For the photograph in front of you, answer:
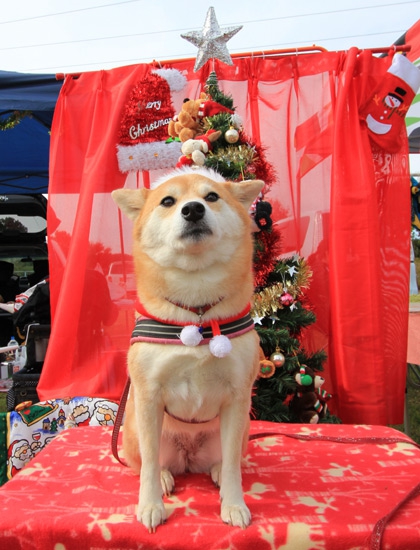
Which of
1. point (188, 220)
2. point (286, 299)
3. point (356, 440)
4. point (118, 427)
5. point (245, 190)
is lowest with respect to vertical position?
point (356, 440)

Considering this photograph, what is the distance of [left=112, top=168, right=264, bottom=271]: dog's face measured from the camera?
118cm

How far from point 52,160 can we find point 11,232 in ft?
7.51

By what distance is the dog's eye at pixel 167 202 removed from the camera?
128cm

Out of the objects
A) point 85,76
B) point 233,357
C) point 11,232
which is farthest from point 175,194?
point 11,232

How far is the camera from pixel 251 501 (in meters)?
1.28

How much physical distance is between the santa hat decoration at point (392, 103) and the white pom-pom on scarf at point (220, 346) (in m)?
2.17

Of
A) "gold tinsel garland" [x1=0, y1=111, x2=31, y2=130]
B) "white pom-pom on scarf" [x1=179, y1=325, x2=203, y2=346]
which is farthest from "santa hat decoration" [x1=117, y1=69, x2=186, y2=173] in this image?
"white pom-pom on scarf" [x1=179, y1=325, x2=203, y2=346]

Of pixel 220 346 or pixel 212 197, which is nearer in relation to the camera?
pixel 220 346

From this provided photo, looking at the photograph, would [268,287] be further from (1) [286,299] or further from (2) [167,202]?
(2) [167,202]

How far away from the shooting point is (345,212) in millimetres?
2643

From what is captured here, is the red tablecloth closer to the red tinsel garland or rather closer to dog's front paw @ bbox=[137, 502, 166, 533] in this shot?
dog's front paw @ bbox=[137, 502, 166, 533]

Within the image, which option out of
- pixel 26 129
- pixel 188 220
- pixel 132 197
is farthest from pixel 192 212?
pixel 26 129

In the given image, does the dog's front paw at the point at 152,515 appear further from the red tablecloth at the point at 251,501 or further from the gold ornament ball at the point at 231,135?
the gold ornament ball at the point at 231,135

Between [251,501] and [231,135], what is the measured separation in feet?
6.13
